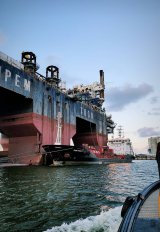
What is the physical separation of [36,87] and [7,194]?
986 inches

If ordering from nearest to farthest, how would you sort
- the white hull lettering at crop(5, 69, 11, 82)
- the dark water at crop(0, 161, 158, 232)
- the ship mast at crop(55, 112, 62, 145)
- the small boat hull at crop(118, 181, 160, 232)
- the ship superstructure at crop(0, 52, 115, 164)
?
1. the small boat hull at crop(118, 181, 160, 232)
2. the dark water at crop(0, 161, 158, 232)
3. the white hull lettering at crop(5, 69, 11, 82)
4. the ship superstructure at crop(0, 52, 115, 164)
5. the ship mast at crop(55, 112, 62, 145)

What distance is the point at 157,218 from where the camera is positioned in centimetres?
388

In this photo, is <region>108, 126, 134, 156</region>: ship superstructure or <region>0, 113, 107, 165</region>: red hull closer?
<region>0, 113, 107, 165</region>: red hull

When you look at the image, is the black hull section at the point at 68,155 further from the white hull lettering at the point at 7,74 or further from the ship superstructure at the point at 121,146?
the ship superstructure at the point at 121,146

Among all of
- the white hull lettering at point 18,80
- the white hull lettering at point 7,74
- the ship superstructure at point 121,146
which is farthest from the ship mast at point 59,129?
the ship superstructure at point 121,146

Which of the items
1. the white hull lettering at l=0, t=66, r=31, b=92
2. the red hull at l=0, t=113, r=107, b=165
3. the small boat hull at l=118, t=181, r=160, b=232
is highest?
the white hull lettering at l=0, t=66, r=31, b=92

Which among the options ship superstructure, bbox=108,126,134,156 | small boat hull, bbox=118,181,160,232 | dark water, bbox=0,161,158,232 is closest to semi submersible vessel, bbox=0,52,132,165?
dark water, bbox=0,161,158,232

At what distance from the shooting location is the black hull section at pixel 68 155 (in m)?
35.2

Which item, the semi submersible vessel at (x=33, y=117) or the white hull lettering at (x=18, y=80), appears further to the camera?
the semi submersible vessel at (x=33, y=117)

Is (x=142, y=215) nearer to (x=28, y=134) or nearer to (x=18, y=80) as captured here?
(x=18, y=80)

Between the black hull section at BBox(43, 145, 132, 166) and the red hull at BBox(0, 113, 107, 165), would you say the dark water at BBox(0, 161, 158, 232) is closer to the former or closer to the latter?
the red hull at BBox(0, 113, 107, 165)

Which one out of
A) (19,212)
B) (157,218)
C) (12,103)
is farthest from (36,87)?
(157,218)

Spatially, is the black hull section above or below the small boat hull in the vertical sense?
below

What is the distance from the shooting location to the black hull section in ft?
115
